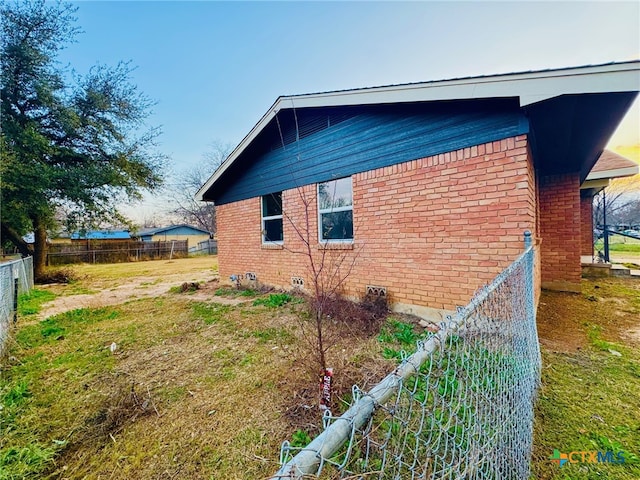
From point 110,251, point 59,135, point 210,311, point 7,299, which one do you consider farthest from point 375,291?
point 110,251

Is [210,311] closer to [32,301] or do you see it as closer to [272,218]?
[272,218]

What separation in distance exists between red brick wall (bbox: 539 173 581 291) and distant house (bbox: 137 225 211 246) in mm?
38923

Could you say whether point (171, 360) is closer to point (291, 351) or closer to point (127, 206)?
point (291, 351)

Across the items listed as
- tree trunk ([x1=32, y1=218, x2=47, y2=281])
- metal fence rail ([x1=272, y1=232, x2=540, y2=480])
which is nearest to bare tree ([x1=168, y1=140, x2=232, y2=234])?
tree trunk ([x1=32, y1=218, x2=47, y2=281])

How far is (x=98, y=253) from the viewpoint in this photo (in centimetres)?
2152

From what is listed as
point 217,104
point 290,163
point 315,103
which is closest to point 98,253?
point 217,104

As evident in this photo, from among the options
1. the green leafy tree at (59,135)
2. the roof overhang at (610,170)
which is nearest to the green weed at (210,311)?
the green leafy tree at (59,135)

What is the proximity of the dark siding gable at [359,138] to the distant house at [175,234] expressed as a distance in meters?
34.1

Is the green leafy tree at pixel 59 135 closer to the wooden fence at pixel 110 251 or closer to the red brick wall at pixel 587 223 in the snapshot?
the wooden fence at pixel 110 251

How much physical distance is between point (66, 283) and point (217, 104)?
11.9m

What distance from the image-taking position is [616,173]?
7168mm

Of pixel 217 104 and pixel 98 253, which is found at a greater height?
pixel 217 104

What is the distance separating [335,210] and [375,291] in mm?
1931

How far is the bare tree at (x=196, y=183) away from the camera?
1321 inches
